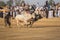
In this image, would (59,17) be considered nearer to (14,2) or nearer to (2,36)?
(14,2)

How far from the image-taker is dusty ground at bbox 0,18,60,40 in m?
1.75

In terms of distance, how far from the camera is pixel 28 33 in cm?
178

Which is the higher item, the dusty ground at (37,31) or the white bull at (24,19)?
the white bull at (24,19)

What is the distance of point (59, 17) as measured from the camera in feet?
5.89

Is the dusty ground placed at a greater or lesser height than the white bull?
lesser

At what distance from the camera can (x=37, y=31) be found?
1.80m

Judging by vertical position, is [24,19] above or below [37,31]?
above

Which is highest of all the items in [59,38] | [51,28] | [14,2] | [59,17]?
[14,2]

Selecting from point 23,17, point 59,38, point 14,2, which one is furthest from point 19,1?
point 59,38

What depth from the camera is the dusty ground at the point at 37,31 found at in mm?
1750

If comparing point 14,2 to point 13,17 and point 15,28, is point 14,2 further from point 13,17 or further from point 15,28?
point 15,28

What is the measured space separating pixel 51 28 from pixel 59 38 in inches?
5.6

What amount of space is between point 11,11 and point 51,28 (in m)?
0.49

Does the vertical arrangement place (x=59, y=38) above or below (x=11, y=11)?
below
